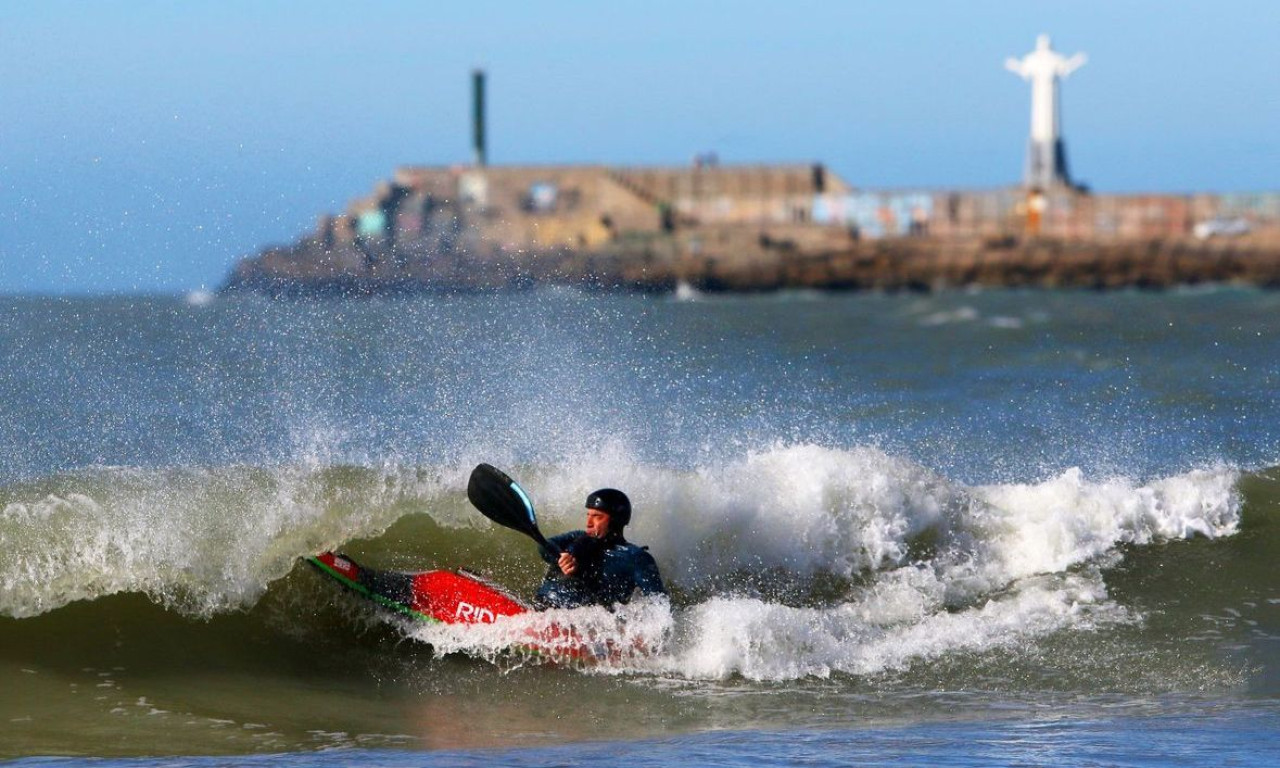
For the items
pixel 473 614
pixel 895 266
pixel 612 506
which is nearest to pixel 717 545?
pixel 612 506

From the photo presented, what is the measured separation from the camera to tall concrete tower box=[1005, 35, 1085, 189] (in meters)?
73.3

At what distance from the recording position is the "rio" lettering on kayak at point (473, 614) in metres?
8.91

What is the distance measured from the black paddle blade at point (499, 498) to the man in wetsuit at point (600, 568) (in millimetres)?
492

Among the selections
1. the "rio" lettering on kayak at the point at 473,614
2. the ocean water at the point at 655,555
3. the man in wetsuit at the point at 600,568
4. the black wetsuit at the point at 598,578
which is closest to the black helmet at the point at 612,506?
the man in wetsuit at the point at 600,568

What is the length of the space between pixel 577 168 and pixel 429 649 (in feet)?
239

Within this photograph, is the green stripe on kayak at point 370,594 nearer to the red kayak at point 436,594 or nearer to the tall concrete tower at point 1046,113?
the red kayak at point 436,594

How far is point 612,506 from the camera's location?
351 inches

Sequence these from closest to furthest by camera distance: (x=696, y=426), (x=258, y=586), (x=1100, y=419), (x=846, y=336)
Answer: (x=258, y=586) → (x=696, y=426) → (x=1100, y=419) → (x=846, y=336)

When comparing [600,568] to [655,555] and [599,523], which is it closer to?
[599,523]

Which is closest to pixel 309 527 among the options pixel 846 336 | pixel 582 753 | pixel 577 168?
pixel 582 753

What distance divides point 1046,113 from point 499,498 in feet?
223

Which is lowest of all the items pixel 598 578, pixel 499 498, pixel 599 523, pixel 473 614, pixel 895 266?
pixel 473 614

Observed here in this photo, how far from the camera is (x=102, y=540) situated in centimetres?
966

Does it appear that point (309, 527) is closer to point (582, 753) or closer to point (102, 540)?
point (102, 540)
